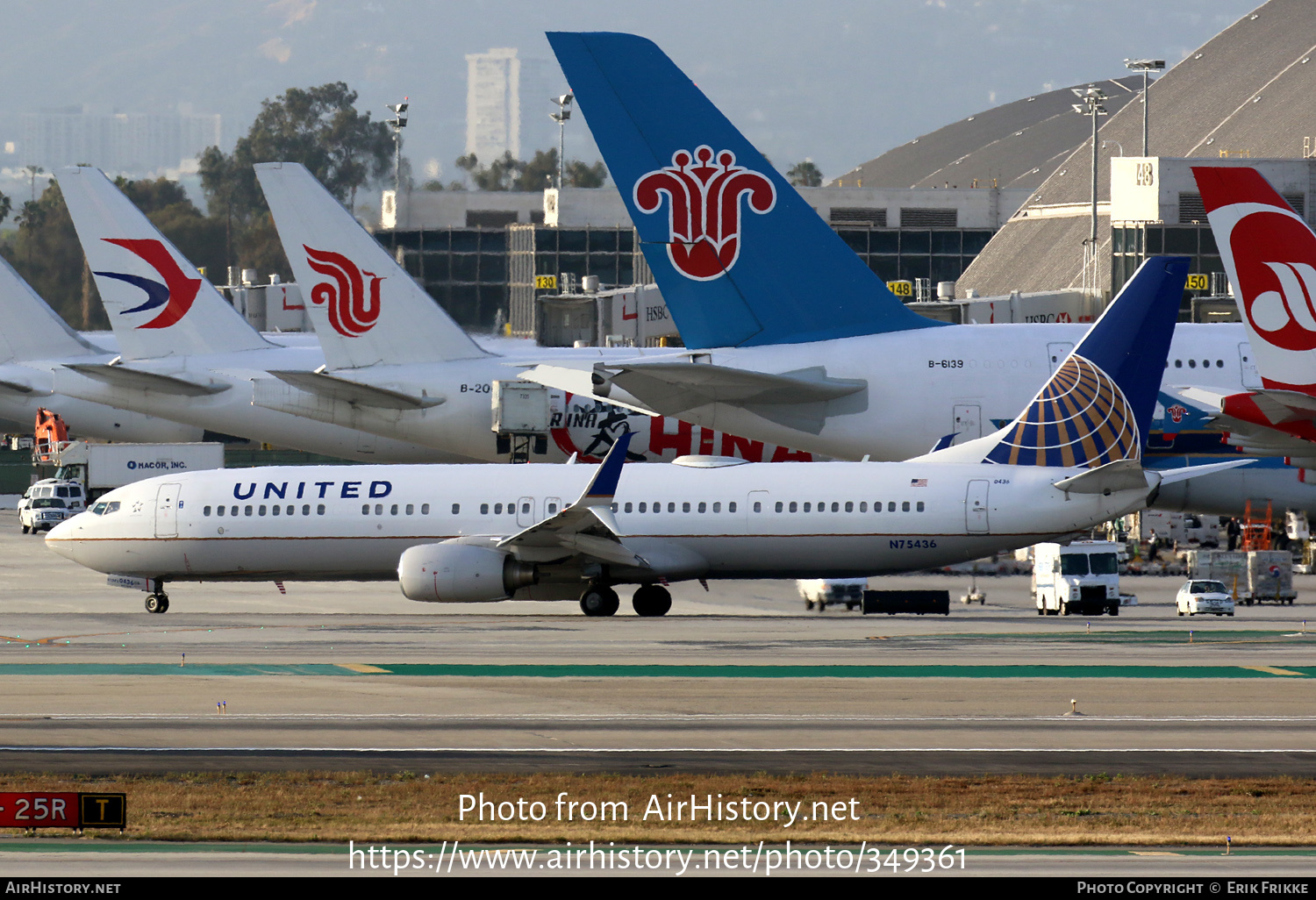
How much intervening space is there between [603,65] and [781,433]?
29.6 feet

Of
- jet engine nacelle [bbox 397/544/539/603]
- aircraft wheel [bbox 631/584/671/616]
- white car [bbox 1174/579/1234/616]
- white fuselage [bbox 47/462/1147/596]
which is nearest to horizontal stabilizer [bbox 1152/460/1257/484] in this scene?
white car [bbox 1174/579/1234/616]

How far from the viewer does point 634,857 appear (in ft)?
46.2

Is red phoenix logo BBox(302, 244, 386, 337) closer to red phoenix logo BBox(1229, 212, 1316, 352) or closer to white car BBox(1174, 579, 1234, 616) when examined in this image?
white car BBox(1174, 579, 1234, 616)

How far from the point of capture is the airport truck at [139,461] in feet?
258

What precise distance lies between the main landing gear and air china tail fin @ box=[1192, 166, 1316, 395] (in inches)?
576

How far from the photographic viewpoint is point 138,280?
2249 inches

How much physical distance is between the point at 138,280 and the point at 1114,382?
111 feet

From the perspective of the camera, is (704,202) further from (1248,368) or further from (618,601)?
(1248,368)

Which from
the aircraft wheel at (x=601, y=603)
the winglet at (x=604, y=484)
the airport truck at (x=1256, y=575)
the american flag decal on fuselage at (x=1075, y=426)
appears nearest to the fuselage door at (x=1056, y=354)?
the american flag decal on fuselage at (x=1075, y=426)

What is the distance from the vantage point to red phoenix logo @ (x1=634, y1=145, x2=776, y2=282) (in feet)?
123

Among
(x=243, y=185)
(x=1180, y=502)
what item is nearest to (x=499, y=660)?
(x=1180, y=502)

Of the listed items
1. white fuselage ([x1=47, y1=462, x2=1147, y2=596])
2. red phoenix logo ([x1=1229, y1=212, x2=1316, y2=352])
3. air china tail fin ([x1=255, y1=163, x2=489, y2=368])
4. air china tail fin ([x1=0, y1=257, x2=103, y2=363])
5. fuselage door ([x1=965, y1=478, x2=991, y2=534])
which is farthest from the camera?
air china tail fin ([x1=0, y1=257, x2=103, y2=363])

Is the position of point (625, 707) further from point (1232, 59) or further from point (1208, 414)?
point (1232, 59)

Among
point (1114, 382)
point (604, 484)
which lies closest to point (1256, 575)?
point (1114, 382)
